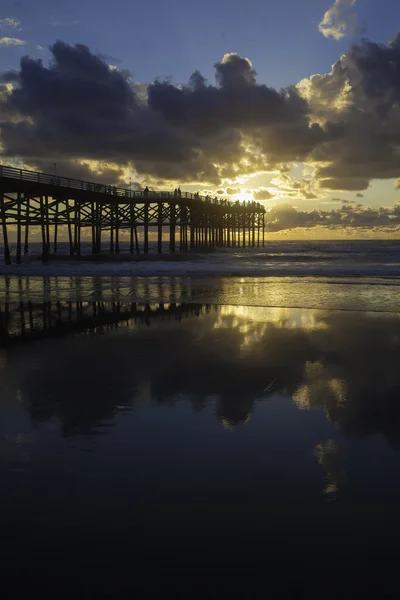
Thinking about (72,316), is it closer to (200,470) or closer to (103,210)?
(200,470)

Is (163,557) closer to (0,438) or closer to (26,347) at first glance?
(0,438)

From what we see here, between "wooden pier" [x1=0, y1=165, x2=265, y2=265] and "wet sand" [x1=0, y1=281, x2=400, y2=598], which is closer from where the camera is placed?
"wet sand" [x1=0, y1=281, x2=400, y2=598]

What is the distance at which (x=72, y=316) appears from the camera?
11727 mm

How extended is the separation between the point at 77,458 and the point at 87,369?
2.98 m

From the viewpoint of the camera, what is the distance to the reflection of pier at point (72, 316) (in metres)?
9.84

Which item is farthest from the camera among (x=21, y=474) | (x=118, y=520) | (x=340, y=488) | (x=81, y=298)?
(x=81, y=298)

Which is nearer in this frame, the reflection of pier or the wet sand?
the wet sand

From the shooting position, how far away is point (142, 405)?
530cm

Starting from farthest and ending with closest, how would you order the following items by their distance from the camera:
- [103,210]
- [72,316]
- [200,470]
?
[103,210] < [72,316] < [200,470]

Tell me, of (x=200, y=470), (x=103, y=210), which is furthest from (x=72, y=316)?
(x=103, y=210)

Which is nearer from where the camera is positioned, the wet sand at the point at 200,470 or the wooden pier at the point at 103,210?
the wet sand at the point at 200,470

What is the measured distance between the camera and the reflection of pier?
984cm

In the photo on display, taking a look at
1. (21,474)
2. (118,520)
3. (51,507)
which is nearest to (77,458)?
(21,474)

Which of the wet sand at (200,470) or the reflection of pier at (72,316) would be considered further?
the reflection of pier at (72,316)
